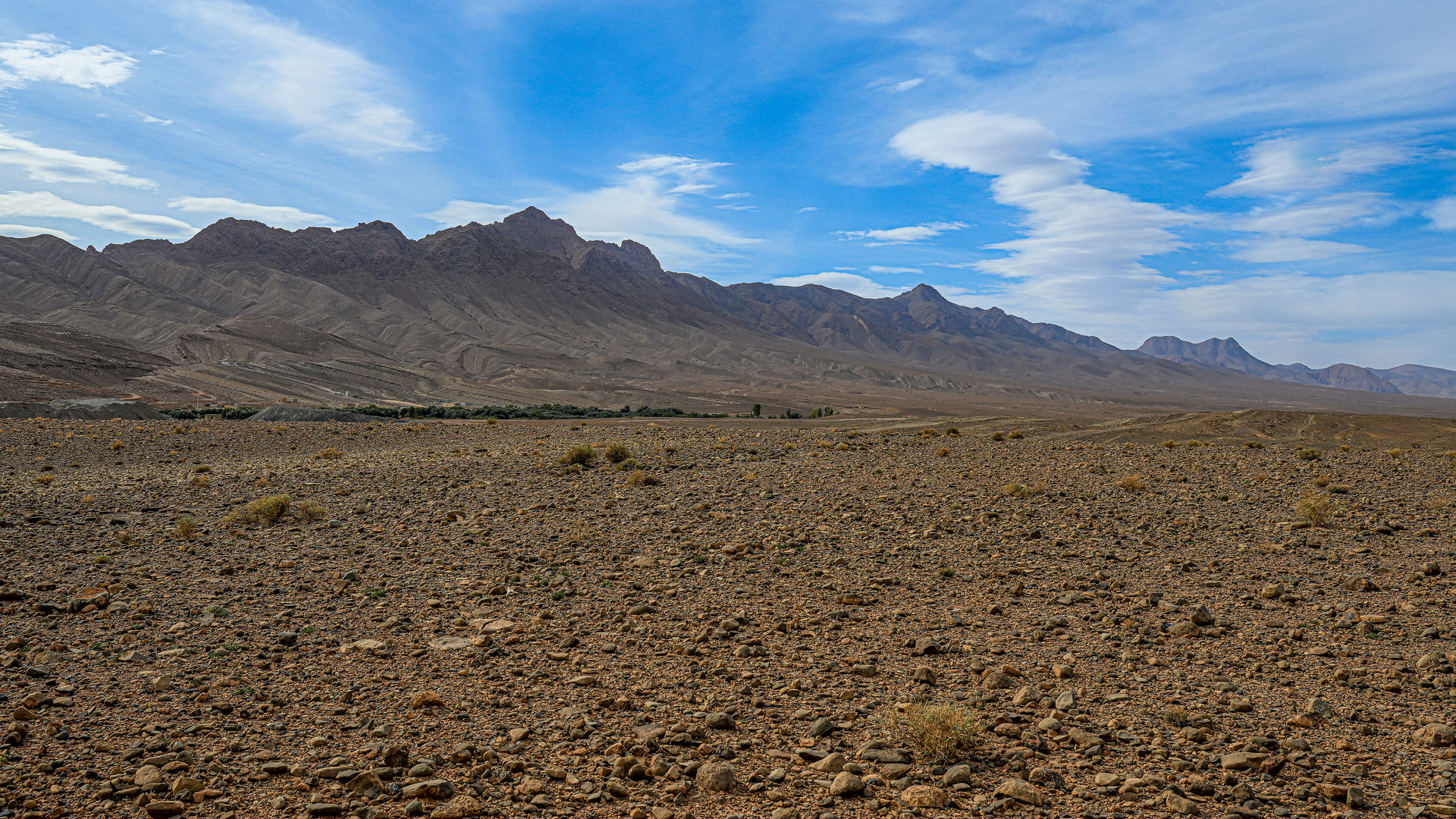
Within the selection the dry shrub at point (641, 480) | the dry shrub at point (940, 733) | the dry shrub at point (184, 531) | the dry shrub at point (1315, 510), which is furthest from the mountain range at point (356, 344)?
the dry shrub at point (940, 733)

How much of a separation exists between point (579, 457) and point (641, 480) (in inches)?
108

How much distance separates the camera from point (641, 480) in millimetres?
15125

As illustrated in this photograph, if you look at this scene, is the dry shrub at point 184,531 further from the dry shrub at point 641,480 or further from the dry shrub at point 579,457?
the dry shrub at point 579,457

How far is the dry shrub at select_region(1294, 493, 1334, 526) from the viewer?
37.5ft

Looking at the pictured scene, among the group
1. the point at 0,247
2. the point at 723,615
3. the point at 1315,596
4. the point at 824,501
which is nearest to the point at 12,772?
the point at 723,615

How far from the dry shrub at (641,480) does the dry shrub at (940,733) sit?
33.1ft

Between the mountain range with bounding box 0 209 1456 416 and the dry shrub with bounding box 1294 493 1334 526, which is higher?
the mountain range with bounding box 0 209 1456 416

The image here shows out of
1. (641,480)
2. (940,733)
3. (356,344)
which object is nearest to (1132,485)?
(641,480)

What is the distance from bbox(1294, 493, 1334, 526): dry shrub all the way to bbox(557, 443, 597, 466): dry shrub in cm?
1312

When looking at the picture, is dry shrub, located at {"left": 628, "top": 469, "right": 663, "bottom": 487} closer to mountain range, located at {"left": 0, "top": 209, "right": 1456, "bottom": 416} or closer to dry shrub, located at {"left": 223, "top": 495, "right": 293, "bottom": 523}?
dry shrub, located at {"left": 223, "top": 495, "right": 293, "bottom": 523}

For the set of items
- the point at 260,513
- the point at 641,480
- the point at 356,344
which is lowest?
the point at 260,513

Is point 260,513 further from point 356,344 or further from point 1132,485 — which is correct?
point 356,344

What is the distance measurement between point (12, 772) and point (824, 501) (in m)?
10.7

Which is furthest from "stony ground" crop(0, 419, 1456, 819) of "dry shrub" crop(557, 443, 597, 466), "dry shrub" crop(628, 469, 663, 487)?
"dry shrub" crop(557, 443, 597, 466)
